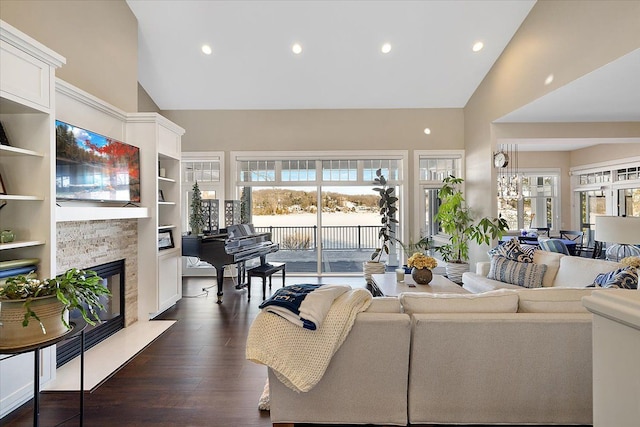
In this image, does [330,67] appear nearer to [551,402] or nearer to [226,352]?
[226,352]

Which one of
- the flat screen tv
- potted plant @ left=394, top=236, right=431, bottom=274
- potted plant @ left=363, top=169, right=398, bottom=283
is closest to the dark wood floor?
the flat screen tv

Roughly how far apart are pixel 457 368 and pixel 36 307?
229 cm

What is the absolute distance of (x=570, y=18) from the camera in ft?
12.0

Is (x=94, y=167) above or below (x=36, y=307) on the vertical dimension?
above

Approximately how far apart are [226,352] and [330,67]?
14.4ft

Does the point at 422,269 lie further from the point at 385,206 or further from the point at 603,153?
the point at 603,153

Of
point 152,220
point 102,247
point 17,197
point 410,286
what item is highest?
point 17,197

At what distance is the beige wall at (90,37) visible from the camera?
277cm

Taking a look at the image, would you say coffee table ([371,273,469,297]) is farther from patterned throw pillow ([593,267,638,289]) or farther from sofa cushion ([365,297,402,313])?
sofa cushion ([365,297,402,313])

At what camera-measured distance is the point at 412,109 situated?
614cm

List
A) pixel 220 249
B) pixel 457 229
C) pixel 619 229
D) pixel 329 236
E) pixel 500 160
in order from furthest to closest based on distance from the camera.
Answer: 1. pixel 329 236
2. pixel 457 229
3. pixel 500 160
4. pixel 220 249
5. pixel 619 229

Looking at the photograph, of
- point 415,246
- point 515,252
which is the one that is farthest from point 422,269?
point 415,246

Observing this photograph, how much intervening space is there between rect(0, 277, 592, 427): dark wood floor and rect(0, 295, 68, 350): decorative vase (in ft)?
2.66

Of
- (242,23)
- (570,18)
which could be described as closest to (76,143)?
(242,23)
